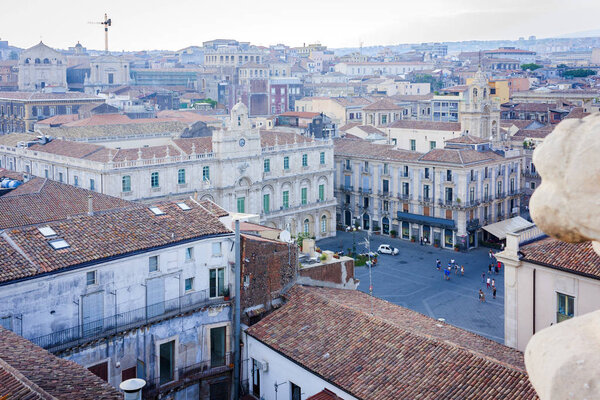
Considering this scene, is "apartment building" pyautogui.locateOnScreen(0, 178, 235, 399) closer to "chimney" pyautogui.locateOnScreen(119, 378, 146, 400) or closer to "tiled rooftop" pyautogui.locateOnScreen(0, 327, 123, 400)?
"tiled rooftop" pyautogui.locateOnScreen(0, 327, 123, 400)

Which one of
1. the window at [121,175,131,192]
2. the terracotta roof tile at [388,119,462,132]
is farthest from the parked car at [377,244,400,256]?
the terracotta roof tile at [388,119,462,132]

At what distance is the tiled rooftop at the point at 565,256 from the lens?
25.8 m

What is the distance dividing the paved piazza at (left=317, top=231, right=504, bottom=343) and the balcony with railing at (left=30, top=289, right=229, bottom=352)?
22015 millimetres

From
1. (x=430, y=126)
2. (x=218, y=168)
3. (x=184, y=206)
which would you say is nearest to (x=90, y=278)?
(x=184, y=206)

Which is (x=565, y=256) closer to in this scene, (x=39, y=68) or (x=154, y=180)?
(x=154, y=180)

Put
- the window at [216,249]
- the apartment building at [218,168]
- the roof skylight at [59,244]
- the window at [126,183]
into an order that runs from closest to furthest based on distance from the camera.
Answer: the roof skylight at [59,244]
the window at [216,249]
the window at [126,183]
the apartment building at [218,168]

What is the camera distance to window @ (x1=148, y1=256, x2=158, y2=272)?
2788 centimetres

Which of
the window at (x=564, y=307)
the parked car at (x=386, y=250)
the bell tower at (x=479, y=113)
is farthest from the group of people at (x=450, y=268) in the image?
the window at (x=564, y=307)

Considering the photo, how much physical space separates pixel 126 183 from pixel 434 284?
26.8 meters

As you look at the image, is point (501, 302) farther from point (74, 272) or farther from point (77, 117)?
point (77, 117)

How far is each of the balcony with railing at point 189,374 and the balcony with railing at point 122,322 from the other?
234 centimetres

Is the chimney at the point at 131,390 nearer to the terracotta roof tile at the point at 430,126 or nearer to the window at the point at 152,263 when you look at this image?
the window at the point at 152,263

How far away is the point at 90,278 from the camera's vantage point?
26016mm

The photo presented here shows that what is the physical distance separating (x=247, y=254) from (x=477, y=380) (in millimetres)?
Answer: 12381
